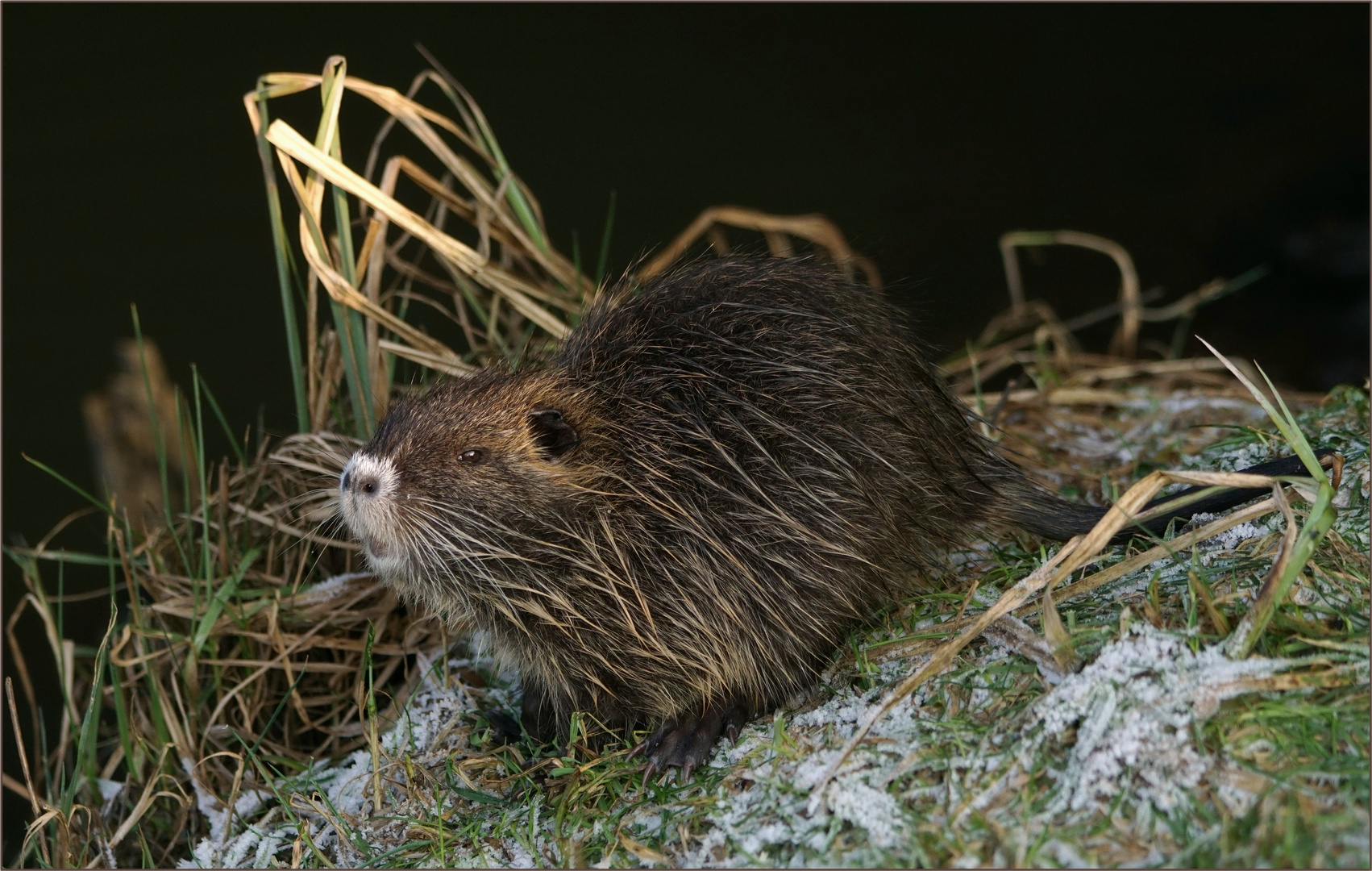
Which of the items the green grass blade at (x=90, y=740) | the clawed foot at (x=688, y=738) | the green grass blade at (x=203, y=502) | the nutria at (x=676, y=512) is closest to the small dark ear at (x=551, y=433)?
the nutria at (x=676, y=512)

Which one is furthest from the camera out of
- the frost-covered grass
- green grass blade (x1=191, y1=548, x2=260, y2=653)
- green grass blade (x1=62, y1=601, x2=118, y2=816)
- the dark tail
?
green grass blade (x1=191, y1=548, x2=260, y2=653)

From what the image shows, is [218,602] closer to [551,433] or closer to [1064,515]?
[551,433]

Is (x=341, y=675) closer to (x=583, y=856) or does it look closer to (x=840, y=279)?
(x=583, y=856)

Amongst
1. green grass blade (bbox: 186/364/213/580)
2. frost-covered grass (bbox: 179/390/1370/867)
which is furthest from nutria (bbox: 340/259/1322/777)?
green grass blade (bbox: 186/364/213/580)

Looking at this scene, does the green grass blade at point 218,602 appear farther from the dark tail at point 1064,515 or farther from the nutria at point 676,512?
the dark tail at point 1064,515

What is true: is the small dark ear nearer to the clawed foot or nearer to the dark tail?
the clawed foot

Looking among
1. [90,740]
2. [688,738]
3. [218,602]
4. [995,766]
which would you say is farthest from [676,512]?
[90,740]
